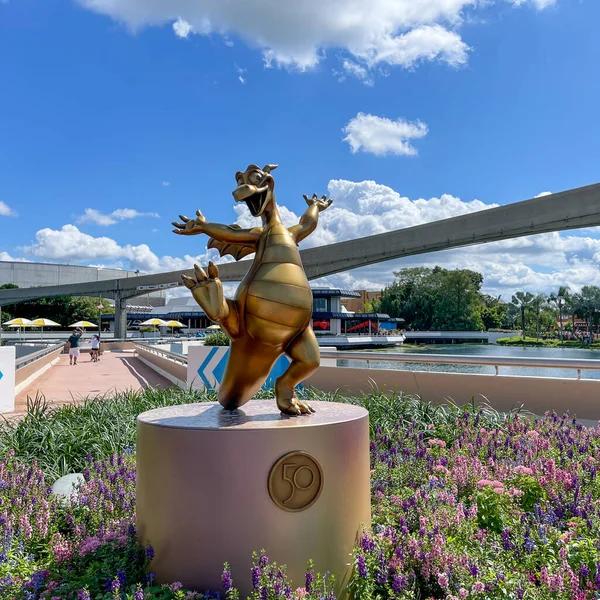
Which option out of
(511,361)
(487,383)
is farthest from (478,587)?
(487,383)

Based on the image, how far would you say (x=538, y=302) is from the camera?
308 ft

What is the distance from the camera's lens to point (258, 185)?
359cm

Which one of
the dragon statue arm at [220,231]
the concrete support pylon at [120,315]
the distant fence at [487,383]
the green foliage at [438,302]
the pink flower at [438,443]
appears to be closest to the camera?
the dragon statue arm at [220,231]

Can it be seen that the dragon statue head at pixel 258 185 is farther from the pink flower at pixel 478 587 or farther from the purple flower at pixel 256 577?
the pink flower at pixel 478 587

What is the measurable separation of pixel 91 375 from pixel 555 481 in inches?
709

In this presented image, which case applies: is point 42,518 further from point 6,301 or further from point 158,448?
point 6,301

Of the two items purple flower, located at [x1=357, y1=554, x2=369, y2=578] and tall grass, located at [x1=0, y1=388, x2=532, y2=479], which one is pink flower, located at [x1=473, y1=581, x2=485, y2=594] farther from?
tall grass, located at [x1=0, y1=388, x2=532, y2=479]

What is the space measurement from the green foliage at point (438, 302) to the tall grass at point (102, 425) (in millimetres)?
69201

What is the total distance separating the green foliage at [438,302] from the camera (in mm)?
74125

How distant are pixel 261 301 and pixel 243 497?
1.13m

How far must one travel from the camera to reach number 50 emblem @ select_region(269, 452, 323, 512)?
2773 millimetres

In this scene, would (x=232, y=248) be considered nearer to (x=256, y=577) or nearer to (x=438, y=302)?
(x=256, y=577)

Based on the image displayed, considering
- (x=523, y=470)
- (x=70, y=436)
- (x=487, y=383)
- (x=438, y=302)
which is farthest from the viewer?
(x=438, y=302)

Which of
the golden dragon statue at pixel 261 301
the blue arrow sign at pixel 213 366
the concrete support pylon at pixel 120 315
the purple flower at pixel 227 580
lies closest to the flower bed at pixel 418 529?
the purple flower at pixel 227 580
